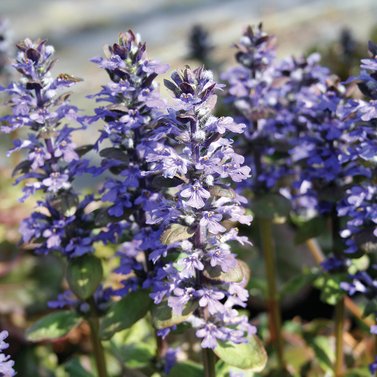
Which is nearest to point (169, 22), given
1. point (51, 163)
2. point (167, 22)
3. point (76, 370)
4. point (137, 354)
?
point (167, 22)

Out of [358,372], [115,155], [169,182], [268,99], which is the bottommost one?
[358,372]

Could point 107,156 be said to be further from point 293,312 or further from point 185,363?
point 293,312

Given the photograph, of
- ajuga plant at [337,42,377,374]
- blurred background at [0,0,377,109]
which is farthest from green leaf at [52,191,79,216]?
blurred background at [0,0,377,109]

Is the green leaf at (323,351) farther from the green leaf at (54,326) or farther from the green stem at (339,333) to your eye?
the green leaf at (54,326)

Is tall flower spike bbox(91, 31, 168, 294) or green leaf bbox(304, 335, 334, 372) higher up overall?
tall flower spike bbox(91, 31, 168, 294)

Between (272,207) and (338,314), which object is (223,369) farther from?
(272,207)

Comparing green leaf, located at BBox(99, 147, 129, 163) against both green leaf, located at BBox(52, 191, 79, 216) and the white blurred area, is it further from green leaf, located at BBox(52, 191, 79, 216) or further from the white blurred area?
the white blurred area

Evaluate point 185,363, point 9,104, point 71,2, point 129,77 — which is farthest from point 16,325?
point 71,2
